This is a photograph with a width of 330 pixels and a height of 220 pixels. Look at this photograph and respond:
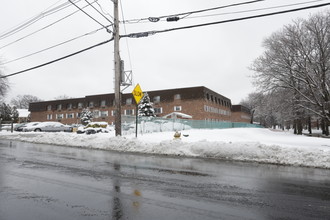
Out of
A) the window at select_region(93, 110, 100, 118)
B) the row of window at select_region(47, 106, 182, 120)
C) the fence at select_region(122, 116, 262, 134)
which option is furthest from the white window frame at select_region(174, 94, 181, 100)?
the window at select_region(93, 110, 100, 118)

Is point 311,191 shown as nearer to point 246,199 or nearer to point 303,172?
point 246,199

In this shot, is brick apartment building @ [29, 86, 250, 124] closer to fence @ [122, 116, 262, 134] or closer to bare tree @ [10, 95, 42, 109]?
fence @ [122, 116, 262, 134]

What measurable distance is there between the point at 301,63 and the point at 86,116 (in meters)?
52.0

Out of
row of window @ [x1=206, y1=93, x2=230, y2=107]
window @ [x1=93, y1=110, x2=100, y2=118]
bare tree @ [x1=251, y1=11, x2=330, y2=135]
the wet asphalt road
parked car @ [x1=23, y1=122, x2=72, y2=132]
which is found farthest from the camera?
window @ [x1=93, y1=110, x2=100, y2=118]

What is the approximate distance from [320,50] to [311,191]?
2860 centimetres

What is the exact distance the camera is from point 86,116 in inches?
2589

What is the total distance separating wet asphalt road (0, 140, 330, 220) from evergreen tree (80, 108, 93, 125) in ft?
195

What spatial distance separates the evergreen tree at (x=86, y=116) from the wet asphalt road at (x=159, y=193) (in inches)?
2341

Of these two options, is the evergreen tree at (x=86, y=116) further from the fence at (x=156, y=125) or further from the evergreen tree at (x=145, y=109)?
the fence at (x=156, y=125)

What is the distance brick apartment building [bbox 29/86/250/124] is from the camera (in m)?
56.5

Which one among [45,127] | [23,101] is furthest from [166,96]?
[23,101]

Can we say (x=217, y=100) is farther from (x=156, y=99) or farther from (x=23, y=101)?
(x=23, y=101)

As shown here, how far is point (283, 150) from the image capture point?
1015cm

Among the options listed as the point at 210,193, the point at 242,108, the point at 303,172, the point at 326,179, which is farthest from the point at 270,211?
the point at 242,108
